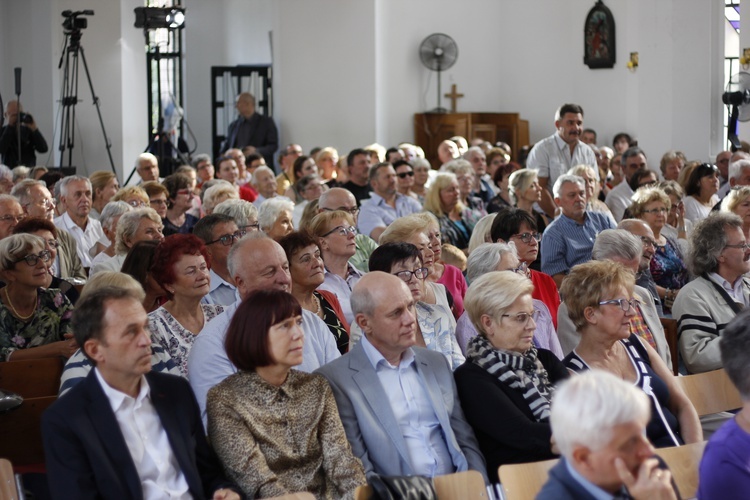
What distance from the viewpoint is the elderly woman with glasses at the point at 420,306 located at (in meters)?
4.25

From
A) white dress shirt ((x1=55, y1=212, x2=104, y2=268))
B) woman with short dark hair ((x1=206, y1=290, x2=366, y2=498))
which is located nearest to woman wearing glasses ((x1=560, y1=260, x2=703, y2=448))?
woman with short dark hair ((x1=206, y1=290, x2=366, y2=498))

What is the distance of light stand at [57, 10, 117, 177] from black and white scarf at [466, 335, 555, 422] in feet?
29.6

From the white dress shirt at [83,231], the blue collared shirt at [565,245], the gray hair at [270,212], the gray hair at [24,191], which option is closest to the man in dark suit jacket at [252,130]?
the white dress shirt at [83,231]

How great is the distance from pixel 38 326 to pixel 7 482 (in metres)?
1.60

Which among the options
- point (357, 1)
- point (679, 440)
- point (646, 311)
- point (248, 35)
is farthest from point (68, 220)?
point (248, 35)

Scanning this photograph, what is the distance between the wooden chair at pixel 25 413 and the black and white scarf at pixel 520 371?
1473 mm

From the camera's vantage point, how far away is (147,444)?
9.90 feet

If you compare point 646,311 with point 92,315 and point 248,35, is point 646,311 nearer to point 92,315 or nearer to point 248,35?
point 92,315

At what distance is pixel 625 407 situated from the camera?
212 centimetres

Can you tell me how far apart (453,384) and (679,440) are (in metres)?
0.90

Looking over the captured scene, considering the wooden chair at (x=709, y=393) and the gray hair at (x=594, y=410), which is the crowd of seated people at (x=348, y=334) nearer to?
the gray hair at (x=594, y=410)

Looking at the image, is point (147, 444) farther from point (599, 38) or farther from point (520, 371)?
point (599, 38)

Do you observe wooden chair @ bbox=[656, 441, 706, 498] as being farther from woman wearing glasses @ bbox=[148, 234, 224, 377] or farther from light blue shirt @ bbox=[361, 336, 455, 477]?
woman wearing glasses @ bbox=[148, 234, 224, 377]

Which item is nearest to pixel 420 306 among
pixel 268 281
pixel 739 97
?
pixel 268 281
